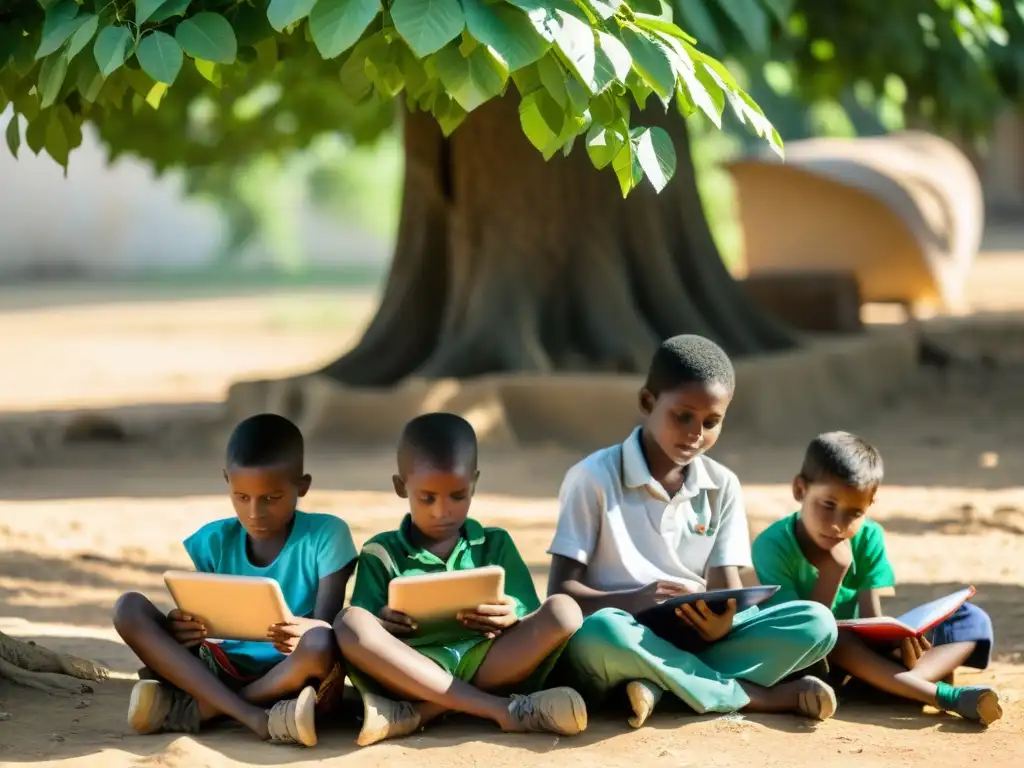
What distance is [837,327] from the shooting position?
12.4 meters

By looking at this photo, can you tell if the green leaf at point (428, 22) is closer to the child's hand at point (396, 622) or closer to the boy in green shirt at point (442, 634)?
the boy in green shirt at point (442, 634)

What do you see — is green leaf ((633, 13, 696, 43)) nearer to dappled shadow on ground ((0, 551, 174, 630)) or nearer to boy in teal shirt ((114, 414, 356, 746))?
boy in teal shirt ((114, 414, 356, 746))

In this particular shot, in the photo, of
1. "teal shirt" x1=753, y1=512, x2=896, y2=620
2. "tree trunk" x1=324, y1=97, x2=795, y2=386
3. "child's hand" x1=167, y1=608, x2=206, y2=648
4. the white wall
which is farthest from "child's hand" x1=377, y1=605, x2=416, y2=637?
the white wall

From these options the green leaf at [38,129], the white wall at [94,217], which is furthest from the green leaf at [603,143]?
the white wall at [94,217]

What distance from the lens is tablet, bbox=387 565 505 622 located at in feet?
12.4

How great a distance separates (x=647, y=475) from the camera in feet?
13.6

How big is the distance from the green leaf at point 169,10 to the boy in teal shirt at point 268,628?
3.60 ft

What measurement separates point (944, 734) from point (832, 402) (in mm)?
6462

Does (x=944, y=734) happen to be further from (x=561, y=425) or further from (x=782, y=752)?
(x=561, y=425)

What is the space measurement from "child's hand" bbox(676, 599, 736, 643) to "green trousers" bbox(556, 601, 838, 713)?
115mm

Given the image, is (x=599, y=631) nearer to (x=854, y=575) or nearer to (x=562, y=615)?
(x=562, y=615)

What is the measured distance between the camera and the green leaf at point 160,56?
323 cm

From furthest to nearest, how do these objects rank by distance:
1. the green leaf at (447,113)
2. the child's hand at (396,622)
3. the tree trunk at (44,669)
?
1. the tree trunk at (44,669)
2. the green leaf at (447,113)
3. the child's hand at (396,622)

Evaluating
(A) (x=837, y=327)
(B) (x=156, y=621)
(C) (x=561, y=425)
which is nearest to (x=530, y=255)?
(C) (x=561, y=425)
